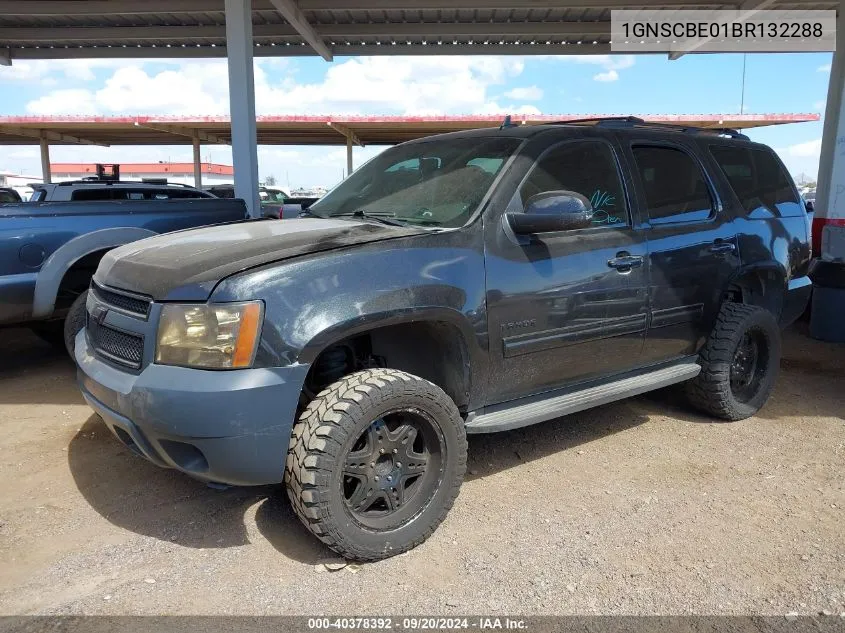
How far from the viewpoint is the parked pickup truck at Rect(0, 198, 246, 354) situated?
15.6 feet

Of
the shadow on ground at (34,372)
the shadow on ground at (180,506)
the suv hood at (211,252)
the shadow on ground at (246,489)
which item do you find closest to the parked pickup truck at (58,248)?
the shadow on ground at (34,372)

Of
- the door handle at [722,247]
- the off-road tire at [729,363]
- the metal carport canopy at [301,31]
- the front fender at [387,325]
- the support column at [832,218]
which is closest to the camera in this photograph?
the front fender at [387,325]

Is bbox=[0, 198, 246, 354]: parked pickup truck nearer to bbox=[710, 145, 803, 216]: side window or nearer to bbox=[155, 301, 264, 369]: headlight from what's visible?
bbox=[155, 301, 264, 369]: headlight

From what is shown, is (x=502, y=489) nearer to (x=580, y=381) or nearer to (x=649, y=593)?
(x=580, y=381)

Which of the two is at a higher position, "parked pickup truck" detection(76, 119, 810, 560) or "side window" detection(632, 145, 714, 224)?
"side window" detection(632, 145, 714, 224)

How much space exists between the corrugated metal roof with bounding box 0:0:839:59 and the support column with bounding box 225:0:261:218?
1149 mm

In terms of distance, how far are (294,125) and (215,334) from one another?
2202cm

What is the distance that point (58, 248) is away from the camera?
4.93m

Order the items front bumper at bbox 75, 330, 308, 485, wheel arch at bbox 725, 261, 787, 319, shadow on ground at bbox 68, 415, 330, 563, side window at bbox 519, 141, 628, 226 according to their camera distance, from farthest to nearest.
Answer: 1. wheel arch at bbox 725, 261, 787, 319
2. side window at bbox 519, 141, 628, 226
3. shadow on ground at bbox 68, 415, 330, 563
4. front bumper at bbox 75, 330, 308, 485

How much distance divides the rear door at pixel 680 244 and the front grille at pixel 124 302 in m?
2.72

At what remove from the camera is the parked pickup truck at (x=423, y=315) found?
256cm

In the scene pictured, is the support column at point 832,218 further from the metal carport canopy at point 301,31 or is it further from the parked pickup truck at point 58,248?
the parked pickup truck at point 58,248

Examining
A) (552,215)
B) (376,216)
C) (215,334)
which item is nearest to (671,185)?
(552,215)

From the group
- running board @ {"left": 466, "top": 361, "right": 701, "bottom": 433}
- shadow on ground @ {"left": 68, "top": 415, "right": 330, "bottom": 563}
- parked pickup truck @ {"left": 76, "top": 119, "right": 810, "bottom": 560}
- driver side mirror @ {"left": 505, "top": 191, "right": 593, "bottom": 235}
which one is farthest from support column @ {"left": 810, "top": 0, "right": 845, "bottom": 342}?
shadow on ground @ {"left": 68, "top": 415, "right": 330, "bottom": 563}
